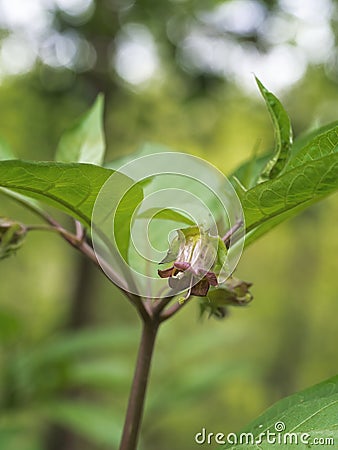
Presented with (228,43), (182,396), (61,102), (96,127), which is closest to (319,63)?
(228,43)

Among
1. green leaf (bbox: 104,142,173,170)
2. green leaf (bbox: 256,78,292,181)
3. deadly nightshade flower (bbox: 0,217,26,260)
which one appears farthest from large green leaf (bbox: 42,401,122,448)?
green leaf (bbox: 256,78,292,181)

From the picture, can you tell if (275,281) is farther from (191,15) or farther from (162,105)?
(191,15)

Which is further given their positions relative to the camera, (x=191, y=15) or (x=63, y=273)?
(x=63, y=273)

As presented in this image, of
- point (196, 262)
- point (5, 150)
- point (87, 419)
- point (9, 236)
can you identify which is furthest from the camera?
point (87, 419)

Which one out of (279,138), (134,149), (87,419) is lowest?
(87,419)

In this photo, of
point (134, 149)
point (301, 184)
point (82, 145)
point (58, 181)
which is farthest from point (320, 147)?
point (134, 149)

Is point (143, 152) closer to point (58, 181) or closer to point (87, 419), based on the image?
point (58, 181)

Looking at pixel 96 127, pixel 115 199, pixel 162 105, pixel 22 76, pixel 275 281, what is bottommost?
pixel 115 199
